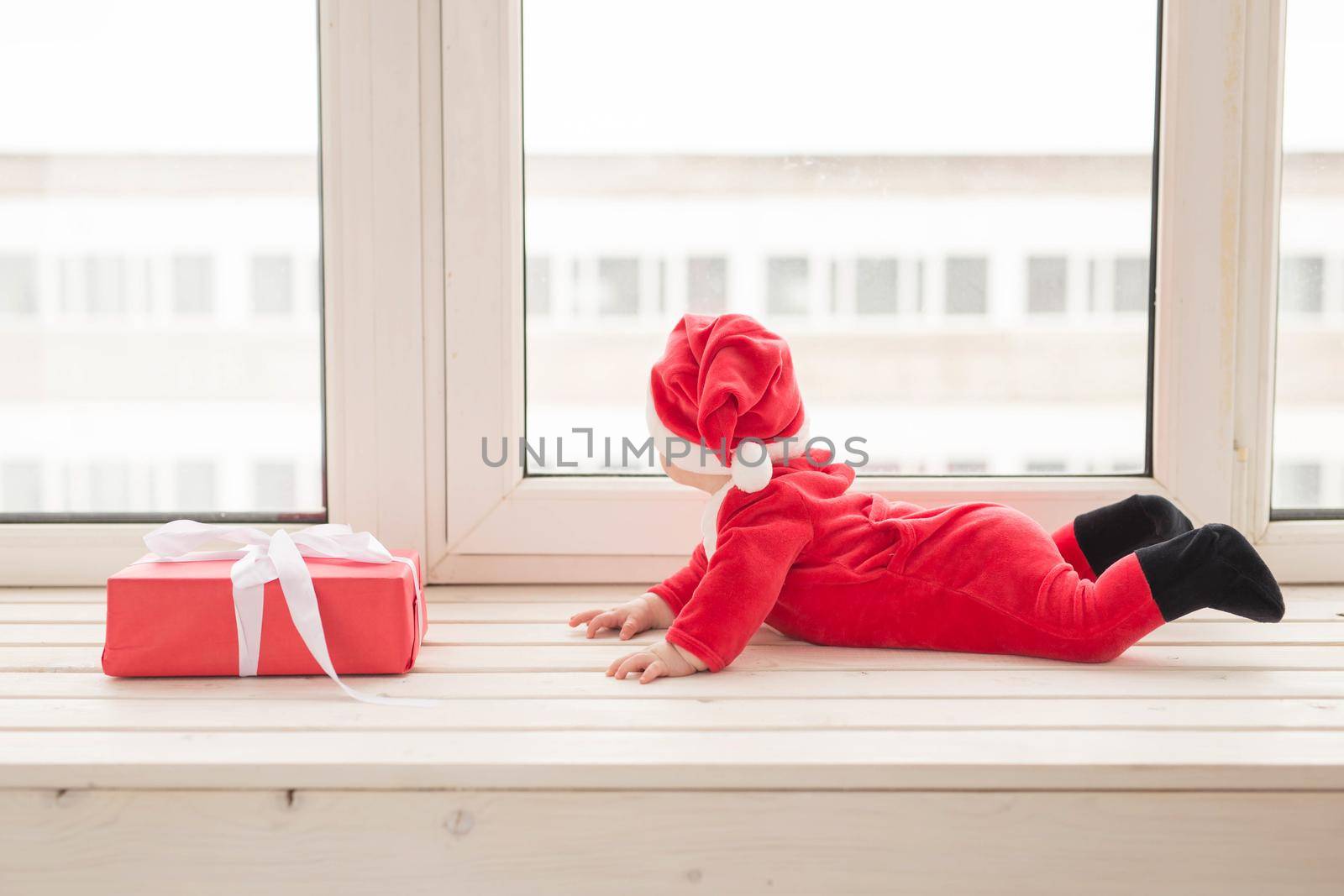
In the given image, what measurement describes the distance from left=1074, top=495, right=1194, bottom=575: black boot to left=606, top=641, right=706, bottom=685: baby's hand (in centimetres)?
47

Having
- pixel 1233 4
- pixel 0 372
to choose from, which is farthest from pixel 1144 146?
pixel 0 372

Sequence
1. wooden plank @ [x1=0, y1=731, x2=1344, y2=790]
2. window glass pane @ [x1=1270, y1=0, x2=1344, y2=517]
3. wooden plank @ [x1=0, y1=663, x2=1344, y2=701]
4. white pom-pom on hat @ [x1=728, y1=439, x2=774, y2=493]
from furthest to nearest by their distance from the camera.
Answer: window glass pane @ [x1=1270, y1=0, x2=1344, y2=517], white pom-pom on hat @ [x1=728, y1=439, x2=774, y2=493], wooden plank @ [x1=0, y1=663, x2=1344, y2=701], wooden plank @ [x1=0, y1=731, x2=1344, y2=790]

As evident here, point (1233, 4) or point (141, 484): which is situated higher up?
point (1233, 4)

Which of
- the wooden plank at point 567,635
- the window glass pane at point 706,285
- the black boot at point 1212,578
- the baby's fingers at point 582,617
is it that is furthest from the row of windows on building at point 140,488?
the black boot at point 1212,578

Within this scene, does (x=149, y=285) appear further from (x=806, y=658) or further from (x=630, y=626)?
(x=806, y=658)

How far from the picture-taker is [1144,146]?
1181mm

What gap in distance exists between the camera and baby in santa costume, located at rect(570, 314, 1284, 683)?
87 cm

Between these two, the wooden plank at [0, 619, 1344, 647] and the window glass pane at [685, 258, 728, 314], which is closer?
the wooden plank at [0, 619, 1344, 647]

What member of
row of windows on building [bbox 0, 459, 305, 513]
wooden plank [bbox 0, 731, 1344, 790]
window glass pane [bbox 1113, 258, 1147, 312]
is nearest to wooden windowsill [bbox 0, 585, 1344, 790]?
wooden plank [bbox 0, 731, 1344, 790]

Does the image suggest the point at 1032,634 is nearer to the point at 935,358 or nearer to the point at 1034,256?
the point at 935,358

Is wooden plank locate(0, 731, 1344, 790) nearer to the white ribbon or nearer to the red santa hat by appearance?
the white ribbon

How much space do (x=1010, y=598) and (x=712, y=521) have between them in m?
0.30

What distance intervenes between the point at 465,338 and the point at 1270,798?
900mm

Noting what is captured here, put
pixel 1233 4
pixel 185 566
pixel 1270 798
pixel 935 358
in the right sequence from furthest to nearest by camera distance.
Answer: pixel 935 358 < pixel 1233 4 < pixel 185 566 < pixel 1270 798
